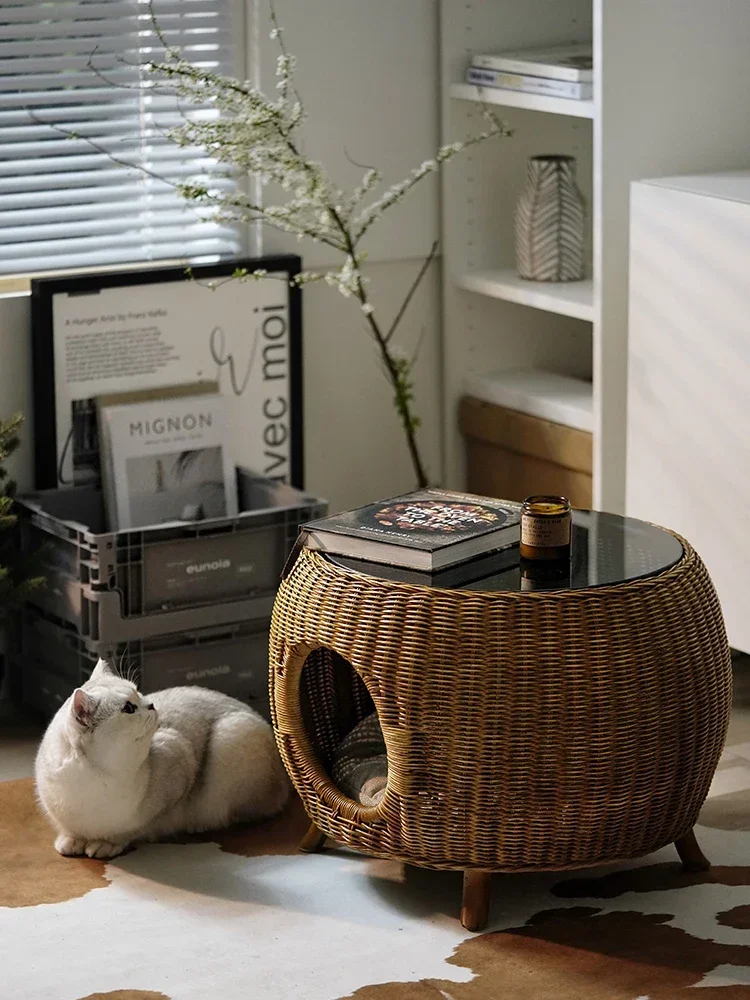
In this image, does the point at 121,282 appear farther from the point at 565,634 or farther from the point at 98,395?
the point at 565,634

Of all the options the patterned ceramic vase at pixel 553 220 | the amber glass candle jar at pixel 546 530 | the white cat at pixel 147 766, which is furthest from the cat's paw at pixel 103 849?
the patterned ceramic vase at pixel 553 220

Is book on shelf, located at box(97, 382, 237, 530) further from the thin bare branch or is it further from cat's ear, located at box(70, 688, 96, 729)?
cat's ear, located at box(70, 688, 96, 729)

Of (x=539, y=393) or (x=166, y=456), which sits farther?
(x=539, y=393)

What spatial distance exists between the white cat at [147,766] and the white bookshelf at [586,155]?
950mm

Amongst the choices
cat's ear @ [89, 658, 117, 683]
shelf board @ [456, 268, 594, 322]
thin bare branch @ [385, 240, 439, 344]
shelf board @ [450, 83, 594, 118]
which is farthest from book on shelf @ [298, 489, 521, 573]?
thin bare branch @ [385, 240, 439, 344]

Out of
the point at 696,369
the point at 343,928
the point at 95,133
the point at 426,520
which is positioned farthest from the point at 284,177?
the point at 343,928

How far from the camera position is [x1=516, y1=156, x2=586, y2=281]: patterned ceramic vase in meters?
3.18

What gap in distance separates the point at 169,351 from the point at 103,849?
1098 mm

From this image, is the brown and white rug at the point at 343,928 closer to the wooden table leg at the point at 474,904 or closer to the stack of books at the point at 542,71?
the wooden table leg at the point at 474,904

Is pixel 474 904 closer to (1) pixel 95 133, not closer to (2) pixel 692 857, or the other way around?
(2) pixel 692 857

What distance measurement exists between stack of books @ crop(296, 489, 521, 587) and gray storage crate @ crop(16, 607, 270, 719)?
608 millimetres

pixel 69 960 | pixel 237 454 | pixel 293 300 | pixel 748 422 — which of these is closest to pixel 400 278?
pixel 293 300

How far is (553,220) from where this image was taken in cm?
320

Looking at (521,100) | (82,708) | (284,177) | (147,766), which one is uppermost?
(521,100)
